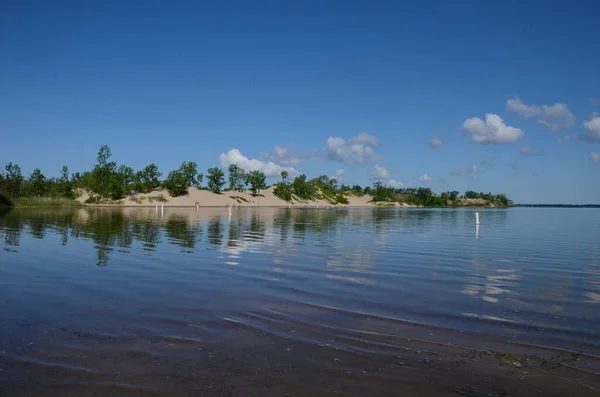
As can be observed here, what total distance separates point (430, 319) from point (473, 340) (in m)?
1.69

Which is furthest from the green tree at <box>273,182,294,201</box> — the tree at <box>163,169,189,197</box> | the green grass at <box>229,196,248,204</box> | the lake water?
the lake water

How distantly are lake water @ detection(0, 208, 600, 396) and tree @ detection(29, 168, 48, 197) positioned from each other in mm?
113262

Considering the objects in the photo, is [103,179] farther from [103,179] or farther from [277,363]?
[277,363]

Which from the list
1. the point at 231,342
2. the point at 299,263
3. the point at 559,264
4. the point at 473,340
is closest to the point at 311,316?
the point at 231,342

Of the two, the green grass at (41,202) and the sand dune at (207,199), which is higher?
the sand dune at (207,199)

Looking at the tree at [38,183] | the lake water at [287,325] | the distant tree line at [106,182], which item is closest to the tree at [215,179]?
the distant tree line at [106,182]

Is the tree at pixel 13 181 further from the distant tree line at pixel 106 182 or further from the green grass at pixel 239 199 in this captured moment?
the green grass at pixel 239 199

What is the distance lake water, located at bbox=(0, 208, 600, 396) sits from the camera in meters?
7.07

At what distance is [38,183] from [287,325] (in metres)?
132

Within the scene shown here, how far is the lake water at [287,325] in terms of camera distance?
7074mm

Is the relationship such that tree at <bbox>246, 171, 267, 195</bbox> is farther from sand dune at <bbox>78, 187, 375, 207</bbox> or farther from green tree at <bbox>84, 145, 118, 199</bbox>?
green tree at <bbox>84, 145, 118, 199</bbox>

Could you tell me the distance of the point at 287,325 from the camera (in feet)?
33.7

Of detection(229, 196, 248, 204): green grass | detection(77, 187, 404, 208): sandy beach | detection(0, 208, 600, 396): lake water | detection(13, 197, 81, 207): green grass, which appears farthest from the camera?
detection(229, 196, 248, 204): green grass

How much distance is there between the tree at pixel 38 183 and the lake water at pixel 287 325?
372 ft
